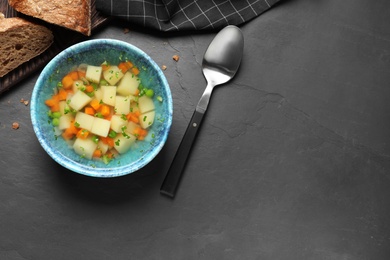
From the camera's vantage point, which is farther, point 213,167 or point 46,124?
point 213,167

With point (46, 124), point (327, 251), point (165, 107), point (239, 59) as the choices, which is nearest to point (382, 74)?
point (239, 59)

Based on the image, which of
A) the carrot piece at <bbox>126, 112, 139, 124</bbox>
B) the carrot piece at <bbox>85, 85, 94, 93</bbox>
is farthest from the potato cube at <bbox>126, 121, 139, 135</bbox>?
the carrot piece at <bbox>85, 85, 94, 93</bbox>

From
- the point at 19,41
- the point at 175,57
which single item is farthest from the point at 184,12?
the point at 19,41

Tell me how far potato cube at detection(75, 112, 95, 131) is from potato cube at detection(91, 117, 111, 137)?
0.02 metres

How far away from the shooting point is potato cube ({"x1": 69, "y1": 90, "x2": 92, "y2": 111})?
92.1 inches

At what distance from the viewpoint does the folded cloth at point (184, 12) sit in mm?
2479

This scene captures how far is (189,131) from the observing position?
2506 millimetres

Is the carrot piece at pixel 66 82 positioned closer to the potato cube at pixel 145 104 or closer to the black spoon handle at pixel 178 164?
the potato cube at pixel 145 104

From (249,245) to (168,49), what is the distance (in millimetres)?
1015

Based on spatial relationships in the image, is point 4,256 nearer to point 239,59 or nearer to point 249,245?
point 249,245

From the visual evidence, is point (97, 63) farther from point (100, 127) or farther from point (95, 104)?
point (100, 127)

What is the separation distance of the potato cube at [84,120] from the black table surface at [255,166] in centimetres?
28

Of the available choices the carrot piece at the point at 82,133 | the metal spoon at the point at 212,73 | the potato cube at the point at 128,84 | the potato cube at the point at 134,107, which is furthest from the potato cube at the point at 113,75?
the metal spoon at the point at 212,73

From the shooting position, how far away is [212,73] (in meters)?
2.54
